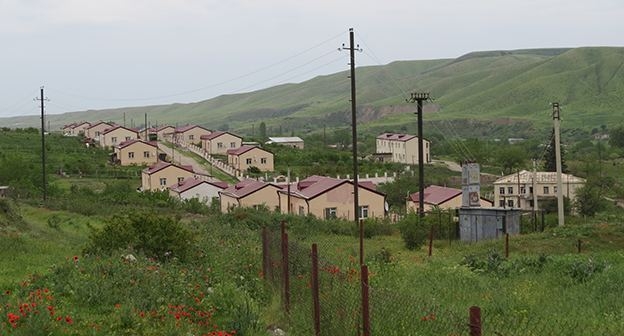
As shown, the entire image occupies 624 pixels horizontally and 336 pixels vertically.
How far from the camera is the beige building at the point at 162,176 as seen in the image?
5859 cm

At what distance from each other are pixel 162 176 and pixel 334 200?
73.0 ft

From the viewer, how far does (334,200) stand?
40.4 m

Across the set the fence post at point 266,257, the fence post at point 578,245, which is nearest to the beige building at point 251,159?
the fence post at point 578,245

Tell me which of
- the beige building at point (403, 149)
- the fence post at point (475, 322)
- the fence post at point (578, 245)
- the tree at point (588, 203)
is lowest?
the tree at point (588, 203)

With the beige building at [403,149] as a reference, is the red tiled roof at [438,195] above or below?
below

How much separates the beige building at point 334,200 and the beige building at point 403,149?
147 feet

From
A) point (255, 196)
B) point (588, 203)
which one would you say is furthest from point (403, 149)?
point (255, 196)

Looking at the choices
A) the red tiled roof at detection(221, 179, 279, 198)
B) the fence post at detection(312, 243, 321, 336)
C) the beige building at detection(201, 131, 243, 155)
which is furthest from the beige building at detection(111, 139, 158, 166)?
the fence post at detection(312, 243, 321, 336)

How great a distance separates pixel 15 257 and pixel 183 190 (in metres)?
35.5

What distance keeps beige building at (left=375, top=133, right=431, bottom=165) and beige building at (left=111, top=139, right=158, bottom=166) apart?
93.8ft

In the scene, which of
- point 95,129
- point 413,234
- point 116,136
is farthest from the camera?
point 95,129

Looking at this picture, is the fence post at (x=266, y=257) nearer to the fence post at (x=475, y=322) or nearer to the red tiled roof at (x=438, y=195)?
the fence post at (x=475, y=322)

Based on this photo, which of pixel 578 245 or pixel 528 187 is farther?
pixel 528 187

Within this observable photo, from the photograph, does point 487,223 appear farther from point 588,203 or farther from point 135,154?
point 135,154
